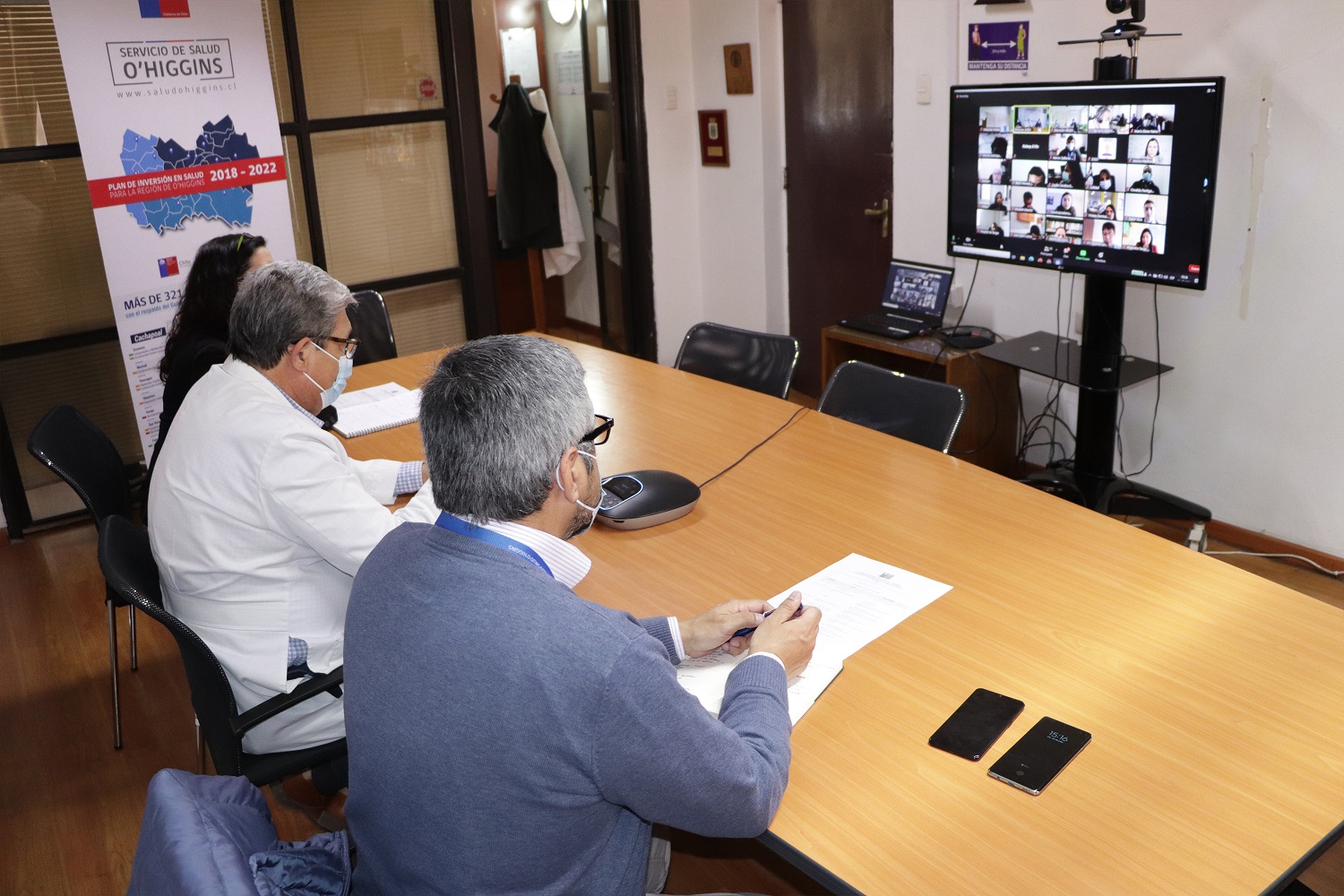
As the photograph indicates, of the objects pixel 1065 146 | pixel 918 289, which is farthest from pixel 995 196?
pixel 918 289

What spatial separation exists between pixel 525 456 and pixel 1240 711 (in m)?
1.11

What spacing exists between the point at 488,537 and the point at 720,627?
51cm

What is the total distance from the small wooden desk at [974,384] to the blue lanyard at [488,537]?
3.01 m

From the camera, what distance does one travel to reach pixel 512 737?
123 cm

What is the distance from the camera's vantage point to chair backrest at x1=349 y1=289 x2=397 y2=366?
398 centimetres

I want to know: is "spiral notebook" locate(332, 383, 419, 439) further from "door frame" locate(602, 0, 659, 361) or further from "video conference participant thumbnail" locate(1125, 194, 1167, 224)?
"door frame" locate(602, 0, 659, 361)

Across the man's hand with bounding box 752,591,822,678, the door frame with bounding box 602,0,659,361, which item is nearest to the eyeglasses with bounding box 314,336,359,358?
the man's hand with bounding box 752,591,822,678

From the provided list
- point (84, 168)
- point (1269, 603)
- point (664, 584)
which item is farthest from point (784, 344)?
point (84, 168)

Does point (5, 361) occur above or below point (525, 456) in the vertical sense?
below

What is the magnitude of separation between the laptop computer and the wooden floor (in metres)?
1.19

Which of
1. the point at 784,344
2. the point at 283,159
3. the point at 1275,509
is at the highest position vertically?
the point at 283,159

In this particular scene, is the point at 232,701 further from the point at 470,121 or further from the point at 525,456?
the point at 470,121

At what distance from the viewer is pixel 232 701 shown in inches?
76.7

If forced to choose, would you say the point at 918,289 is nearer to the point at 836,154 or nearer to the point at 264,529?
the point at 836,154
